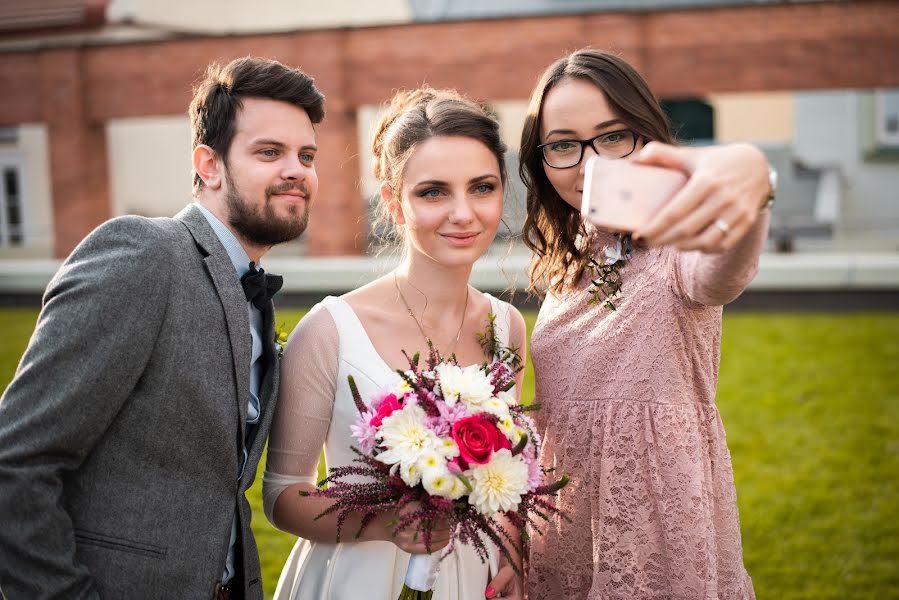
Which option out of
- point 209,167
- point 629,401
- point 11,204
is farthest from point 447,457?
point 11,204

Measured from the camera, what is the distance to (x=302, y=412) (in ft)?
9.49

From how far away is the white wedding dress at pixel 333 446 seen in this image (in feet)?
9.53

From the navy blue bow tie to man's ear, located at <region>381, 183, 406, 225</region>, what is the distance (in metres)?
0.57

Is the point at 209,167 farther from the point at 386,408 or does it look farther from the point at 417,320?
the point at 386,408

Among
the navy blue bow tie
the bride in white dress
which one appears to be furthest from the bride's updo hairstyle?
the navy blue bow tie

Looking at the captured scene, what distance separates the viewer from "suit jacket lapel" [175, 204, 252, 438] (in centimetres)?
255

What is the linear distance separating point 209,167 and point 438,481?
145 centimetres

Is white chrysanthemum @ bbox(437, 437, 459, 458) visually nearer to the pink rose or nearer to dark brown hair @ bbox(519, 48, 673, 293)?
the pink rose

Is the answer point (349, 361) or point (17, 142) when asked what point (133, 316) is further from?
point (17, 142)

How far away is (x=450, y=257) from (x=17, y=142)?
1160 inches

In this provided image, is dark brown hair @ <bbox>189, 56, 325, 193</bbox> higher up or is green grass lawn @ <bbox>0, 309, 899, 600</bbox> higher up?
dark brown hair @ <bbox>189, 56, 325, 193</bbox>

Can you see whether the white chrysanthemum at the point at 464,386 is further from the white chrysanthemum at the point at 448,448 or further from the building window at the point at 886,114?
the building window at the point at 886,114

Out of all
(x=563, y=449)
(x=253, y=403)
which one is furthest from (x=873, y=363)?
(x=253, y=403)

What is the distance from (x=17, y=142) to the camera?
28.0m
